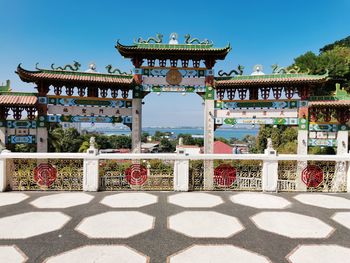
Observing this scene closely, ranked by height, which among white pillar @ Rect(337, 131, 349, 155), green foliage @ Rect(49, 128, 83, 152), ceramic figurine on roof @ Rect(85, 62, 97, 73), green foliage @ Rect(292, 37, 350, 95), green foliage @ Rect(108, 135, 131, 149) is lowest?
green foliage @ Rect(108, 135, 131, 149)

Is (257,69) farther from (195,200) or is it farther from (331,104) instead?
(195,200)

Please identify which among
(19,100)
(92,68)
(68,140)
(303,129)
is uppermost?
(92,68)

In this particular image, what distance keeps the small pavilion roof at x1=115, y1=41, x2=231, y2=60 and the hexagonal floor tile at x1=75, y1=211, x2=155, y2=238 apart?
1131 cm

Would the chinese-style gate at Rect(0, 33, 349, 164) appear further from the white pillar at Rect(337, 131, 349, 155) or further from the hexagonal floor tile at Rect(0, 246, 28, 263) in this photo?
the hexagonal floor tile at Rect(0, 246, 28, 263)

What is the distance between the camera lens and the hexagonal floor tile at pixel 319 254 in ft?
8.91

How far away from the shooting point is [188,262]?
266 centimetres

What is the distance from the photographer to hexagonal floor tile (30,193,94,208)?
4.65 metres

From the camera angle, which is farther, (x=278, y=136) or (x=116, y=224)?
(x=278, y=136)

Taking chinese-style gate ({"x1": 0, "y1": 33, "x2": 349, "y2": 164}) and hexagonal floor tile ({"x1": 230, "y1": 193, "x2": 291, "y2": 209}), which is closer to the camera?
hexagonal floor tile ({"x1": 230, "y1": 193, "x2": 291, "y2": 209})

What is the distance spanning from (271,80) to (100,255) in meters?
13.0

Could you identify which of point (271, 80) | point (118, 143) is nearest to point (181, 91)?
point (271, 80)

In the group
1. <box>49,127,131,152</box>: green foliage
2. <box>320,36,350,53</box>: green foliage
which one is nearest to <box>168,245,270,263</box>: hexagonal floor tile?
<box>49,127,131,152</box>: green foliage

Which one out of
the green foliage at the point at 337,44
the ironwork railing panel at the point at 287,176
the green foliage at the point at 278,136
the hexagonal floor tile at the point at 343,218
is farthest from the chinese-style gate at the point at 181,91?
the green foliage at the point at 337,44

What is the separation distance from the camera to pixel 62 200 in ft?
16.4
